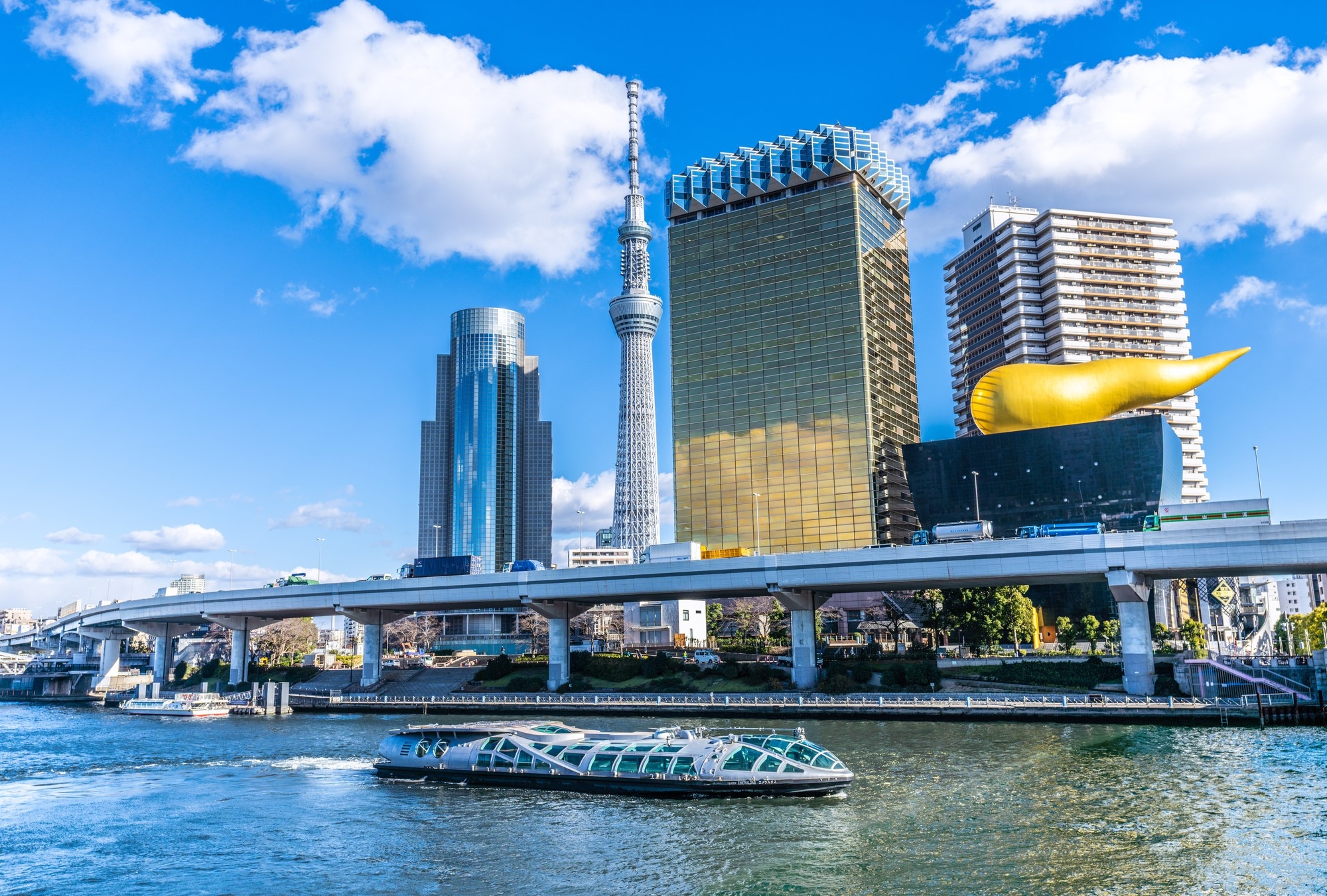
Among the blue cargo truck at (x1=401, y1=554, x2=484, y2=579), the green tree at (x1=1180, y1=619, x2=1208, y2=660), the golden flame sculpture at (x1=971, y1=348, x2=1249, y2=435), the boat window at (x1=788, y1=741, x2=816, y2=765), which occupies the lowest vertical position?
the boat window at (x1=788, y1=741, x2=816, y2=765)

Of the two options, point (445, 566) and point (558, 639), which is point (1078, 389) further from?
point (445, 566)

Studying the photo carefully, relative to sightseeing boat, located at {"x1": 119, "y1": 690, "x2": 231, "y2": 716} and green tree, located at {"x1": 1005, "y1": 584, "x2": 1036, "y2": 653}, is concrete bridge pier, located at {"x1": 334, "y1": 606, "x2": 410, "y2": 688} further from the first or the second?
green tree, located at {"x1": 1005, "y1": 584, "x2": 1036, "y2": 653}

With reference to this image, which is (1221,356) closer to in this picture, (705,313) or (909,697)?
(909,697)

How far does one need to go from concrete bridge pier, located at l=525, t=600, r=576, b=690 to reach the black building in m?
53.9

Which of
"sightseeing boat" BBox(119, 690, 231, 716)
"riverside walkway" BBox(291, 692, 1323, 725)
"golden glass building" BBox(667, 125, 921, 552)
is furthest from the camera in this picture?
"golden glass building" BBox(667, 125, 921, 552)

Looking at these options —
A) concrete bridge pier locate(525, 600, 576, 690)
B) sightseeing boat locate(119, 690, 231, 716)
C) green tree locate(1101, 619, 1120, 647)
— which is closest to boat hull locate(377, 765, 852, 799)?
sightseeing boat locate(119, 690, 231, 716)

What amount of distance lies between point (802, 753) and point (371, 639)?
89.9m

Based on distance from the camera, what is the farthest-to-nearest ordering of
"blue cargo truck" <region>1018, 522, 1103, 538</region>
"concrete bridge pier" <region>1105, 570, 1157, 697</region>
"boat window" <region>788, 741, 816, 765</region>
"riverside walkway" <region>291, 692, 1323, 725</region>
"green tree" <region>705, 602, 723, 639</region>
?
"green tree" <region>705, 602, 723, 639</region> → "blue cargo truck" <region>1018, 522, 1103, 538</region> → "concrete bridge pier" <region>1105, 570, 1157, 697</region> → "riverside walkway" <region>291, 692, 1323, 725</region> → "boat window" <region>788, 741, 816, 765</region>

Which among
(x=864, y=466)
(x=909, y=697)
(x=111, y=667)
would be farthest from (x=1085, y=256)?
(x=111, y=667)

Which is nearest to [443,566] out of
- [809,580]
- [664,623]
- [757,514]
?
[809,580]

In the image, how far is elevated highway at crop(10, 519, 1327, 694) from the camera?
79.4 m

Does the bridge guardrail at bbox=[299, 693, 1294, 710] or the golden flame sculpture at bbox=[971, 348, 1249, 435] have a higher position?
the golden flame sculpture at bbox=[971, 348, 1249, 435]

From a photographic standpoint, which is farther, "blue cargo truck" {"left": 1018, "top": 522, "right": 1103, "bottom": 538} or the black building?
the black building

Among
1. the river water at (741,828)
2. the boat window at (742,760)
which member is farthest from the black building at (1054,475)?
the boat window at (742,760)
